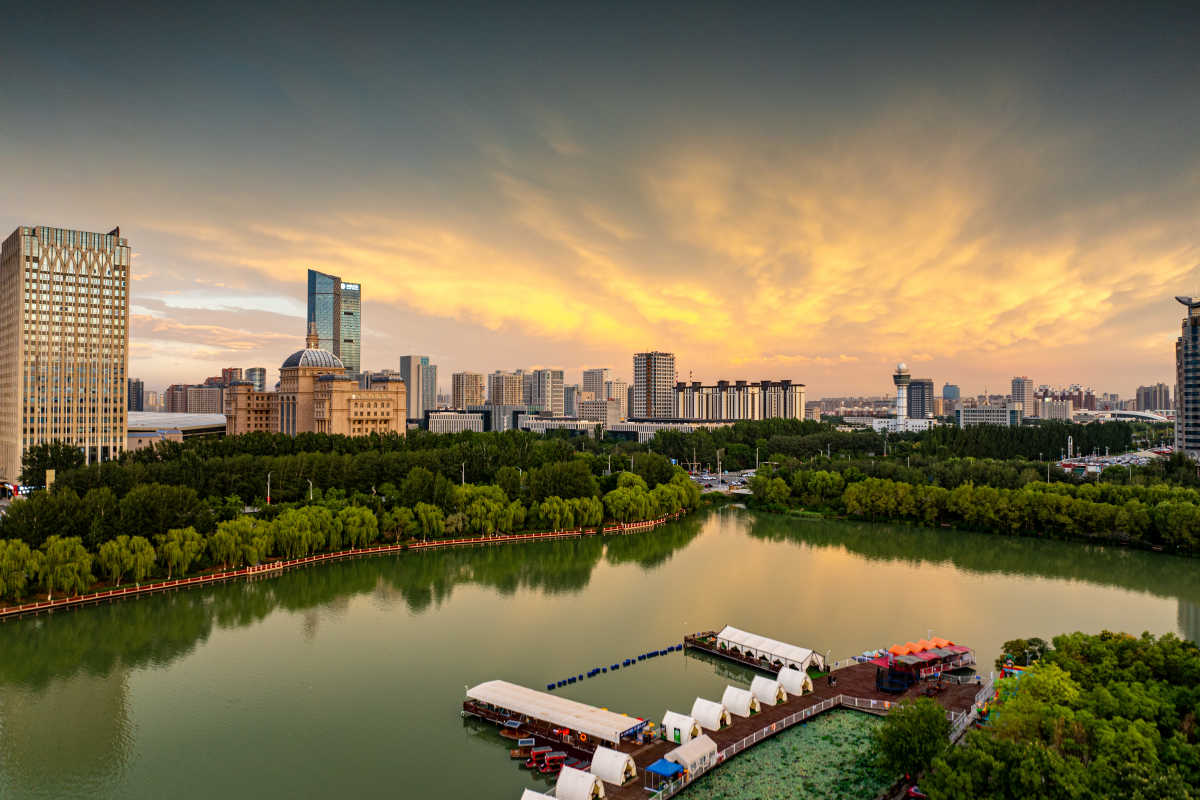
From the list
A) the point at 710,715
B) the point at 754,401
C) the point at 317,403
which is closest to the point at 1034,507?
the point at 710,715

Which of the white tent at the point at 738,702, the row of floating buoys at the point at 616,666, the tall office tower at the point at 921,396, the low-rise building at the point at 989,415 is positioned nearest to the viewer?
the white tent at the point at 738,702

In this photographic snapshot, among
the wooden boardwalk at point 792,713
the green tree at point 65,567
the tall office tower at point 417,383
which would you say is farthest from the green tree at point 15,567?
the tall office tower at point 417,383

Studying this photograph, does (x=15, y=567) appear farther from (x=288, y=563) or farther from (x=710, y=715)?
(x=710, y=715)

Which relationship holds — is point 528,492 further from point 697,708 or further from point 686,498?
point 697,708

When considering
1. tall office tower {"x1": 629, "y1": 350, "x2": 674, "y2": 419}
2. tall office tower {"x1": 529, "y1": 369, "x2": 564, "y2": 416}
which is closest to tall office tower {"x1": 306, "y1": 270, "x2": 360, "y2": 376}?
tall office tower {"x1": 529, "y1": 369, "x2": 564, "y2": 416}

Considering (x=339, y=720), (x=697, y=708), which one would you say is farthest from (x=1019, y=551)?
(x=339, y=720)

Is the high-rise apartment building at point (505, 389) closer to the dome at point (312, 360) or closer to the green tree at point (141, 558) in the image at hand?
the dome at point (312, 360)

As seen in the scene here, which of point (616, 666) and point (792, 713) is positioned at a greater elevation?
point (792, 713)
